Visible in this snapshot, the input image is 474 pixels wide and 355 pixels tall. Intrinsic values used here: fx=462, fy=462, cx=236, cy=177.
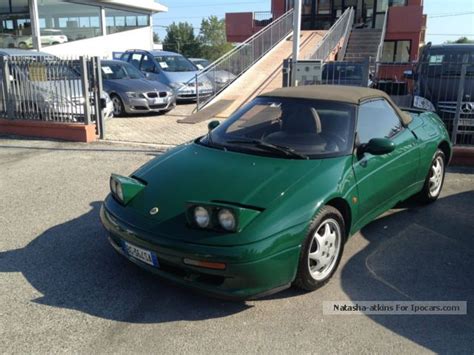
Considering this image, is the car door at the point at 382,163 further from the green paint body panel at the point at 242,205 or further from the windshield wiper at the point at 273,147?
the windshield wiper at the point at 273,147

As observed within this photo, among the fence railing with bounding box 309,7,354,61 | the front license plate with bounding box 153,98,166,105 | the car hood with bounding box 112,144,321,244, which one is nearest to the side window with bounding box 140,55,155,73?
the front license plate with bounding box 153,98,166,105

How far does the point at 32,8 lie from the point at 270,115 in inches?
1015

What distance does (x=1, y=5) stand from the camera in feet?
85.1

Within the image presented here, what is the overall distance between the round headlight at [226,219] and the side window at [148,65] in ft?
43.6

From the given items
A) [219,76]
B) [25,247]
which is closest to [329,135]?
[25,247]

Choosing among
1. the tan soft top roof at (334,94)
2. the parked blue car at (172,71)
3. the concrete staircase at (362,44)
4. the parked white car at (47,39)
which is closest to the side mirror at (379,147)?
the tan soft top roof at (334,94)

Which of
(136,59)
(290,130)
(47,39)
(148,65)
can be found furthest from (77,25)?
(290,130)

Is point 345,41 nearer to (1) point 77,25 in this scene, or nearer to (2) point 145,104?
A: (2) point 145,104

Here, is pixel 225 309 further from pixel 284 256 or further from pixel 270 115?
pixel 270 115

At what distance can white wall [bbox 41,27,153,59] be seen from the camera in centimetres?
2787

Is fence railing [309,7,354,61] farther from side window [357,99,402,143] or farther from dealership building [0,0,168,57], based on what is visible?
dealership building [0,0,168,57]

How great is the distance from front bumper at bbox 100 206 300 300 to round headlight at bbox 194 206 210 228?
0.53 ft

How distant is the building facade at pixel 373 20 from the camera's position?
25.4 m

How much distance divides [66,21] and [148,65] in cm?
1593
